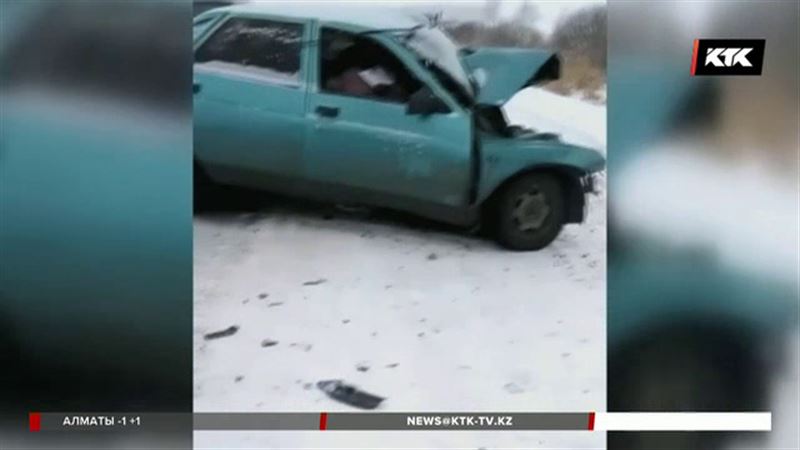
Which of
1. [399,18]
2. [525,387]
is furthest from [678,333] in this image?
[399,18]

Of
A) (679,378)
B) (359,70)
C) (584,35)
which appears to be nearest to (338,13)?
(359,70)

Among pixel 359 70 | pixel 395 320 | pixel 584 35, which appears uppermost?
pixel 584 35

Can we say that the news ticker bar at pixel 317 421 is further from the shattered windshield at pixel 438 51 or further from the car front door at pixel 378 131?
the shattered windshield at pixel 438 51

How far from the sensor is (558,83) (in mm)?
2896

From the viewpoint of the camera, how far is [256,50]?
2.89m

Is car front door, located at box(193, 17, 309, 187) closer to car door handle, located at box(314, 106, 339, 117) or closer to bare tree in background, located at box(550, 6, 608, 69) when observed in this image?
car door handle, located at box(314, 106, 339, 117)

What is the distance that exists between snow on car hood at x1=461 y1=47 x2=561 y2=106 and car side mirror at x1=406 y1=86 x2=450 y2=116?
124 mm

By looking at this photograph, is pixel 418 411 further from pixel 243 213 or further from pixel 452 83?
pixel 452 83

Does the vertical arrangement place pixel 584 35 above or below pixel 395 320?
above

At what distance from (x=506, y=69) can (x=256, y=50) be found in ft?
2.47

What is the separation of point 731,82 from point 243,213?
152 cm

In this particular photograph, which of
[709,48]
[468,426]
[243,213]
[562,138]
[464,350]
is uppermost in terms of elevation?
[709,48]

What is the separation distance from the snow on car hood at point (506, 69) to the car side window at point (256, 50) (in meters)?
0.52

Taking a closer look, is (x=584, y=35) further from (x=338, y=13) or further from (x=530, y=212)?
(x=338, y=13)
